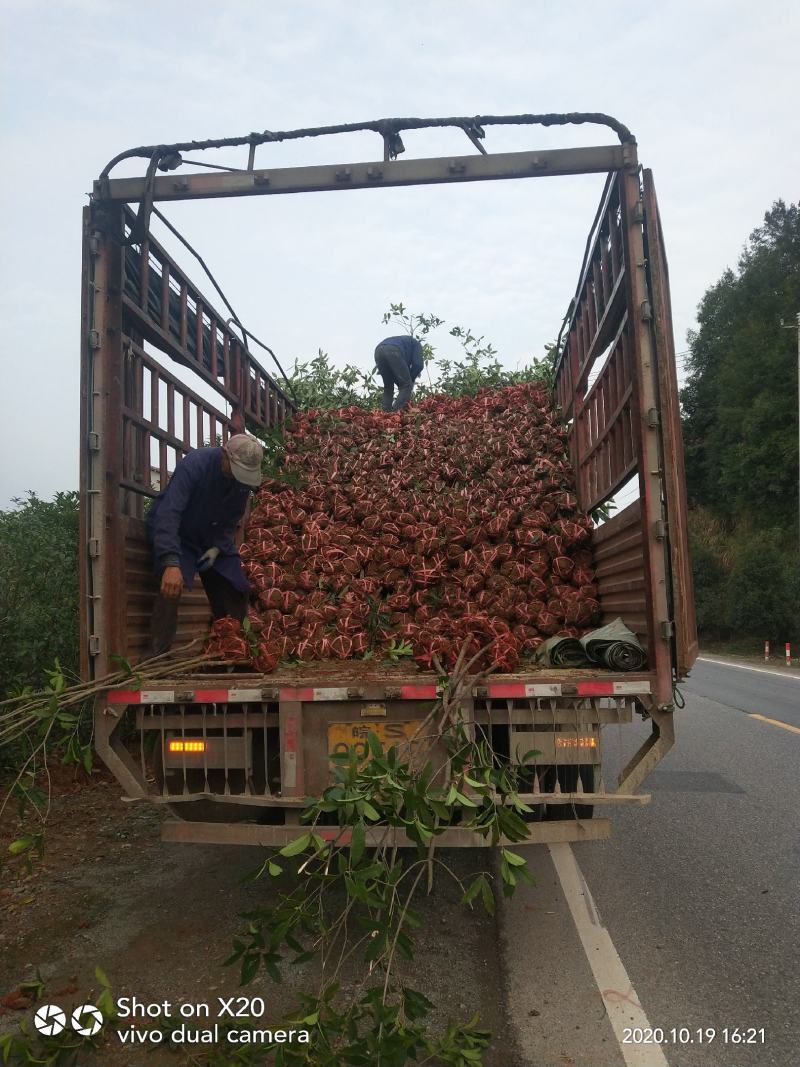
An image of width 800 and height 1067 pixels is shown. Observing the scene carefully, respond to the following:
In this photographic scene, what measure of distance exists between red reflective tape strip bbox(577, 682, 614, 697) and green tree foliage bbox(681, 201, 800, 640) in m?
30.3

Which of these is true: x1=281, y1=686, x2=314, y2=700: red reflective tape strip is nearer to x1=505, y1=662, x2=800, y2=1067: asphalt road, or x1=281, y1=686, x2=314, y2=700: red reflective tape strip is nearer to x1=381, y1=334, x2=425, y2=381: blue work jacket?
x1=505, y1=662, x2=800, y2=1067: asphalt road

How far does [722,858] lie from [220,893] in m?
3.10

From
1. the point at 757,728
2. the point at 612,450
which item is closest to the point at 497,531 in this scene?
the point at 612,450

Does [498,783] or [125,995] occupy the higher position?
[498,783]

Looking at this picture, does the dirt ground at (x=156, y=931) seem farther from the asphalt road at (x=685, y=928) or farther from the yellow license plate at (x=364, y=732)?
the yellow license plate at (x=364, y=732)

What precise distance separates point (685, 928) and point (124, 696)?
3038 millimetres

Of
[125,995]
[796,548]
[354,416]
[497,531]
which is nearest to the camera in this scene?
[125,995]

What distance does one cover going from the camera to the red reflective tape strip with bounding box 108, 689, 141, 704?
414cm

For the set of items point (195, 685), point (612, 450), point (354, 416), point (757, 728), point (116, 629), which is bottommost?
point (757, 728)

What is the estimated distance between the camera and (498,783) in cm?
342

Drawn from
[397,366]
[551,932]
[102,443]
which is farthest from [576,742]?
[397,366]

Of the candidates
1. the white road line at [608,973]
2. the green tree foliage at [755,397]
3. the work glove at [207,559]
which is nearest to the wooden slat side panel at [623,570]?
the white road line at [608,973]

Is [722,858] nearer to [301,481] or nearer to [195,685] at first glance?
[195,685]

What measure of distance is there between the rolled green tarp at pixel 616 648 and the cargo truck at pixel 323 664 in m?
0.09
